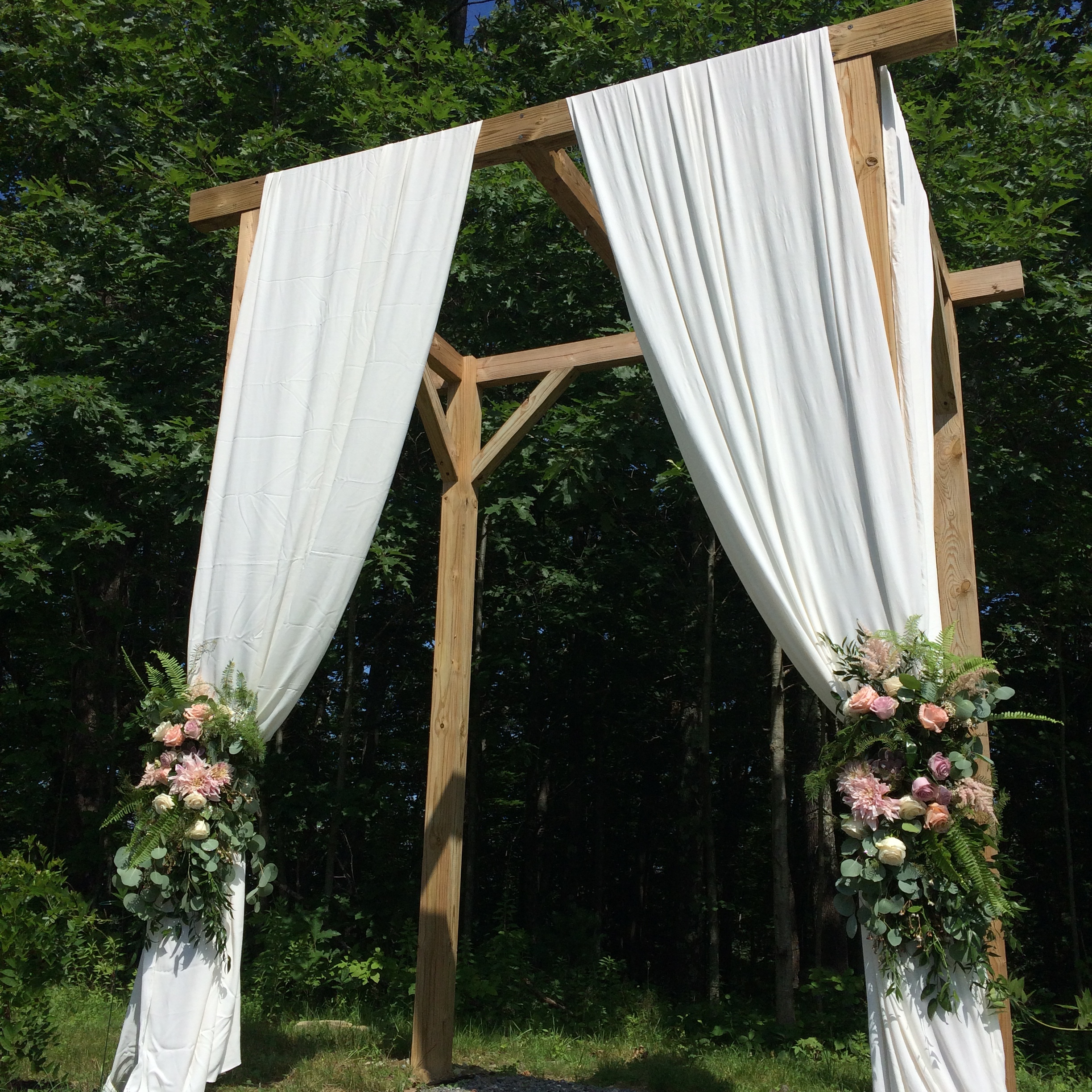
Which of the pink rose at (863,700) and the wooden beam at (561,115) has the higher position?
the wooden beam at (561,115)

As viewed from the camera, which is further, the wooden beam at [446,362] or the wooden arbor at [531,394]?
the wooden beam at [446,362]

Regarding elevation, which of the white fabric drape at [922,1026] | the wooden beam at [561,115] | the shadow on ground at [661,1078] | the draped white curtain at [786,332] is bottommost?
the shadow on ground at [661,1078]

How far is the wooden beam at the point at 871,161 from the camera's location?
9.71 feet

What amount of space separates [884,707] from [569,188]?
2.11 meters

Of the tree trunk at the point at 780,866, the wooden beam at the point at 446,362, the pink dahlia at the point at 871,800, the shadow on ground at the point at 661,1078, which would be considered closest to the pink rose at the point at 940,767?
the pink dahlia at the point at 871,800

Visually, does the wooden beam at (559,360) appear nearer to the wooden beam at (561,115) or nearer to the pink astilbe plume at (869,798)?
the wooden beam at (561,115)

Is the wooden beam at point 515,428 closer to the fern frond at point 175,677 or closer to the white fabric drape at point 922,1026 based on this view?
the fern frond at point 175,677

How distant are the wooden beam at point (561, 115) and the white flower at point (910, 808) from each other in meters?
1.97

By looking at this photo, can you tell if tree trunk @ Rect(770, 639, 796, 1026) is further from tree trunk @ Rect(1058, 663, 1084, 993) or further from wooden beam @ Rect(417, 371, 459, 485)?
wooden beam @ Rect(417, 371, 459, 485)

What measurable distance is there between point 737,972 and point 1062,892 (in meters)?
3.76

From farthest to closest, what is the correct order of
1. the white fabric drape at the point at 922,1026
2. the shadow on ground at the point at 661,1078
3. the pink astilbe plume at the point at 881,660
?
the shadow on ground at the point at 661,1078 < the pink astilbe plume at the point at 881,660 < the white fabric drape at the point at 922,1026

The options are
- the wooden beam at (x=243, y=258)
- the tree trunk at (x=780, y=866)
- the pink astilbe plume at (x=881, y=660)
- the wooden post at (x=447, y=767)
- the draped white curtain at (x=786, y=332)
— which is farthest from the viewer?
the tree trunk at (x=780, y=866)

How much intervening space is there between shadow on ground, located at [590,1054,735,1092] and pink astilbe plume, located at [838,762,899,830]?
254cm

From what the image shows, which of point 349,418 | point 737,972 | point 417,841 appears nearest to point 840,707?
point 349,418
